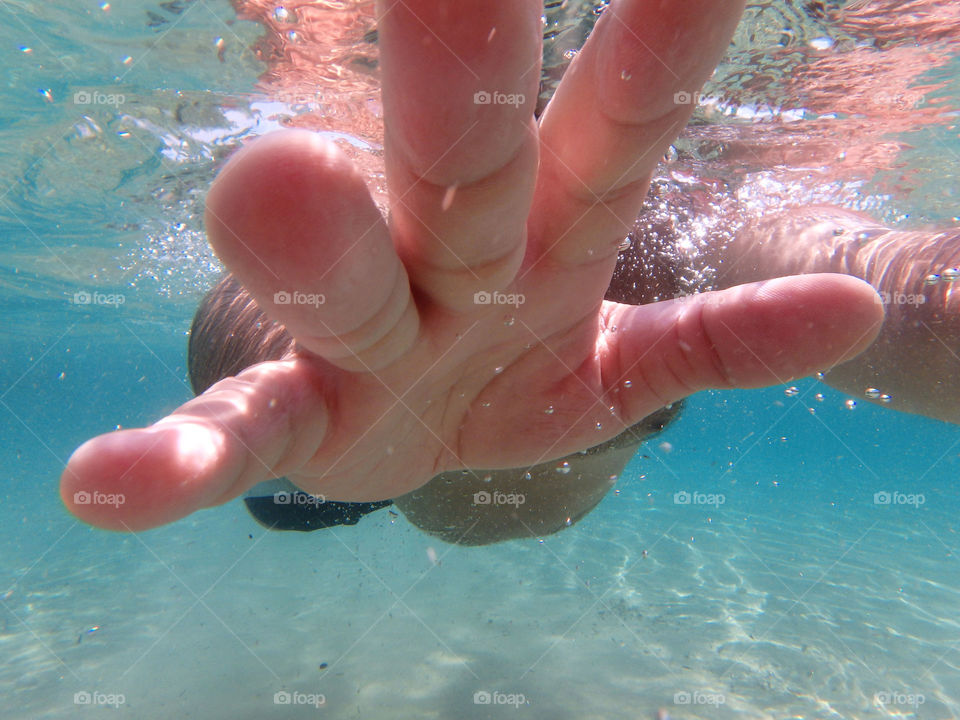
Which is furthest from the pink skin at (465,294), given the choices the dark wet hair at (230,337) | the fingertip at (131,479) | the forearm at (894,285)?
the forearm at (894,285)

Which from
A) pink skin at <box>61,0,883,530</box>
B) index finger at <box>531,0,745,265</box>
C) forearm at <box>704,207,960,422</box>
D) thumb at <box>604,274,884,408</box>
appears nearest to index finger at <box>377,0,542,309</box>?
pink skin at <box>61,0,883,530</box>

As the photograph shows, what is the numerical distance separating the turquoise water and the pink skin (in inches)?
132

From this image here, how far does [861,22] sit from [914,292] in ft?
15.6

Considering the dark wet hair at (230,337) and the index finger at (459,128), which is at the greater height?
the index finger at (459,128)

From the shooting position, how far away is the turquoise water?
655 cm

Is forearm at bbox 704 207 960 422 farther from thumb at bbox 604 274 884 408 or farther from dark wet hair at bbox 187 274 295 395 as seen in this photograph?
dark wet hair at bbox 187 274 295 395

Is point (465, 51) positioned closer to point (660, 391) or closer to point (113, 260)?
point (660, 391)

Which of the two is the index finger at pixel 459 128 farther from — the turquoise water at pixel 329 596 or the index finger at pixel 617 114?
the turquoise water at pixel 329 596

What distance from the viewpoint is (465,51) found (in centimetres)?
114

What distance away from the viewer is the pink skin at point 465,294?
114 centimetres

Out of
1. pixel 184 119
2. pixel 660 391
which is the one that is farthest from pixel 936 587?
pixel 184 119

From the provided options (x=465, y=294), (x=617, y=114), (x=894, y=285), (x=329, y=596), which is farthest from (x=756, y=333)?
(x=329, y=596)

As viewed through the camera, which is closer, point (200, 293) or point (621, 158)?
point (621, 158)

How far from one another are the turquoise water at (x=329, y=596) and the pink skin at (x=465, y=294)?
3.34 metres
